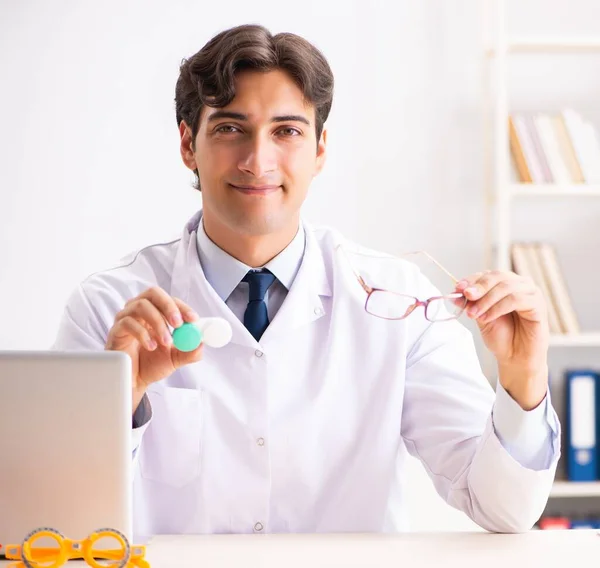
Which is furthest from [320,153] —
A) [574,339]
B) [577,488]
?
[577,488]

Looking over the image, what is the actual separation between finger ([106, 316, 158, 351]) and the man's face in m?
0.48

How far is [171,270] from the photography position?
1.86 metres

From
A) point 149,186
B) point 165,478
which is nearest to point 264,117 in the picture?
point 165,478

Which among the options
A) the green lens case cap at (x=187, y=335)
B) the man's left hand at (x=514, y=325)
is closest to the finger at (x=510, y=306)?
the man's left hand at (x=514, y=325)

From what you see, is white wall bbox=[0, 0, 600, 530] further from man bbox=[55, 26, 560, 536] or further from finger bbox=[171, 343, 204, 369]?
finger bbox=[171, 343, 204, 369]

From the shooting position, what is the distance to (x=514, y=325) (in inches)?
56.4

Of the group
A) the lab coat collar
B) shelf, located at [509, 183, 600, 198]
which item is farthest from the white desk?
shelf, located at [509, 183, 600, 198]

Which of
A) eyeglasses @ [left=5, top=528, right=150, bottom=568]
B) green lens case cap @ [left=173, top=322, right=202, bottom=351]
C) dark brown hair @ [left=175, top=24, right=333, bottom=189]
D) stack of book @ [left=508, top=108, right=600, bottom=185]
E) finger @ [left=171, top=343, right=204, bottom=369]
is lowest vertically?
eyeglasses @ [left=5, top=528, right=150, bottom=568]

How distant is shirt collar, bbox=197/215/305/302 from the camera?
5.86 feet

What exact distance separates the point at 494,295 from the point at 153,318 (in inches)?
20.7

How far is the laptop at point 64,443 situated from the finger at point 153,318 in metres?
0.15

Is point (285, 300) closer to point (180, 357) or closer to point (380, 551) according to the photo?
point (180, 357)

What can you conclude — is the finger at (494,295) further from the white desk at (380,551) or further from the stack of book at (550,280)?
the stack of book at (550,280)

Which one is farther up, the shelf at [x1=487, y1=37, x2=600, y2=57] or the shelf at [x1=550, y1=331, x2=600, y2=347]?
the shelf at [x1=487, y1=37, x2=600, y2=57]
